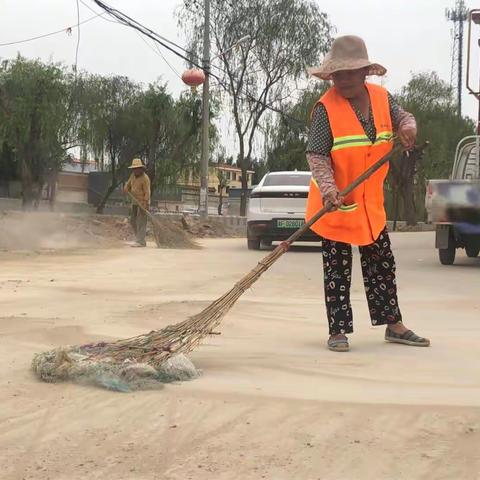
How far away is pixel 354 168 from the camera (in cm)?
418

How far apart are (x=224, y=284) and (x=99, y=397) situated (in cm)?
458

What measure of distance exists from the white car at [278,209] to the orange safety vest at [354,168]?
331 inches

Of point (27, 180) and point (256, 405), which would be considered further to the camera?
point (27, 180)

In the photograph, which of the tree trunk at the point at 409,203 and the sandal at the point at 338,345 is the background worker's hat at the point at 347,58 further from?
the tree trunk at the point at 409,203

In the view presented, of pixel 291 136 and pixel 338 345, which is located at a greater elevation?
pixel 291 136

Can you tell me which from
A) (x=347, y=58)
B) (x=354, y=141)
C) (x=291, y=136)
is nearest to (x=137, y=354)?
(x=354, y=141)

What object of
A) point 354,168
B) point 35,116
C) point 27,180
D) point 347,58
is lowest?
point 354,168

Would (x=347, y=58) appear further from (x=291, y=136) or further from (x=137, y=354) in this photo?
(x=291, y=136)

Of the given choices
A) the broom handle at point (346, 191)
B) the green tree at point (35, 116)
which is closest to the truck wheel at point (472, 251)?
the broom handle at point (346, 191)

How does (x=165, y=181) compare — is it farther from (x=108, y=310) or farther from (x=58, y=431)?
(x=58, y=431)

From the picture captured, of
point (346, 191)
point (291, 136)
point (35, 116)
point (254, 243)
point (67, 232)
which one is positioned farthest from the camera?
point (291, 136)

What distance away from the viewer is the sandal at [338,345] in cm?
419

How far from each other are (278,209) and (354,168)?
8.83 metres

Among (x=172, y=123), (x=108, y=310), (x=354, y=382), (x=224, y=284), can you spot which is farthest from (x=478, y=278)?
(x=172, y=123)
